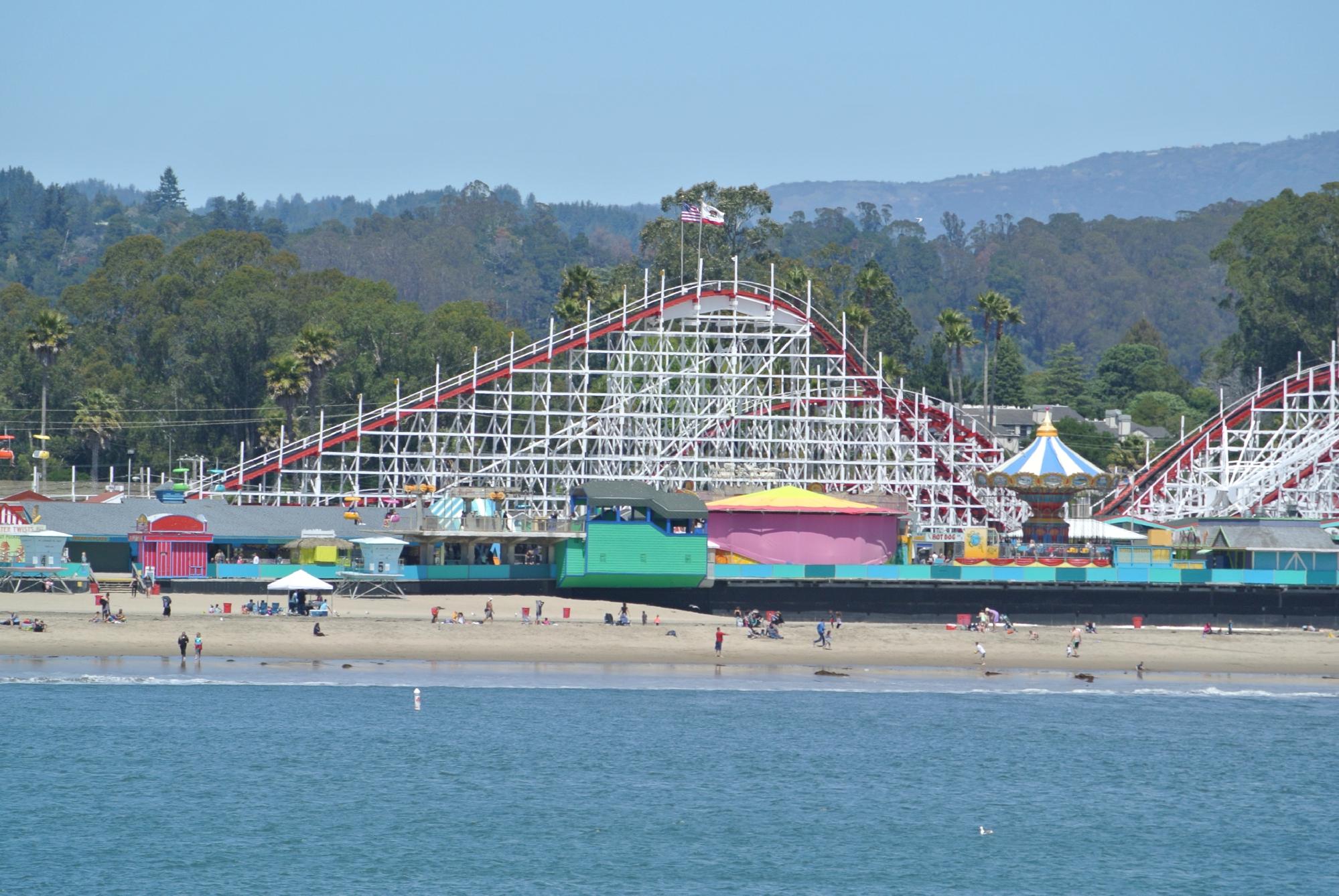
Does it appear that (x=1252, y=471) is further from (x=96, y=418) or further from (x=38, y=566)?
(x=96, y=418)

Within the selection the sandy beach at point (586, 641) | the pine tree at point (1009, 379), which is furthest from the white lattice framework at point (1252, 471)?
the pine tree at point (1009, 379)

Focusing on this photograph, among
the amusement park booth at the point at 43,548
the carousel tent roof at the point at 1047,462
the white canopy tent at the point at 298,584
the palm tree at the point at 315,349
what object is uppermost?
the palm tree at the point at 315,349

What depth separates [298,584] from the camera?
56.2 m

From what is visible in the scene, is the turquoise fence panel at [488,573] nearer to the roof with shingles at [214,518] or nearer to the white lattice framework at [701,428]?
the roof with shingles at [214,518]

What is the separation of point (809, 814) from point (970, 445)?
38.2 m

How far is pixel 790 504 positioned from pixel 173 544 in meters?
21.5

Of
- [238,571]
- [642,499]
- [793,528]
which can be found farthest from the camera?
[793,528]

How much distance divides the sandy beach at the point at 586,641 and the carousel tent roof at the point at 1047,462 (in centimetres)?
775

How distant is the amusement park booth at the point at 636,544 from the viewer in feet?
200

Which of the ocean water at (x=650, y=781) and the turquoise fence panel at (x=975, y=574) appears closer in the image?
the ocean water at (x=650, y=781)

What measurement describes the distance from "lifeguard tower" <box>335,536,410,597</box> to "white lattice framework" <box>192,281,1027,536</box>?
23.7 feet

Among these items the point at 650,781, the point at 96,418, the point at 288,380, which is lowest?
the point at 650,781

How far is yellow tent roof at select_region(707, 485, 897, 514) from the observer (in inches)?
2591

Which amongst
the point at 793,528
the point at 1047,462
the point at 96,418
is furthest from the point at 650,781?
the point at 96,418
